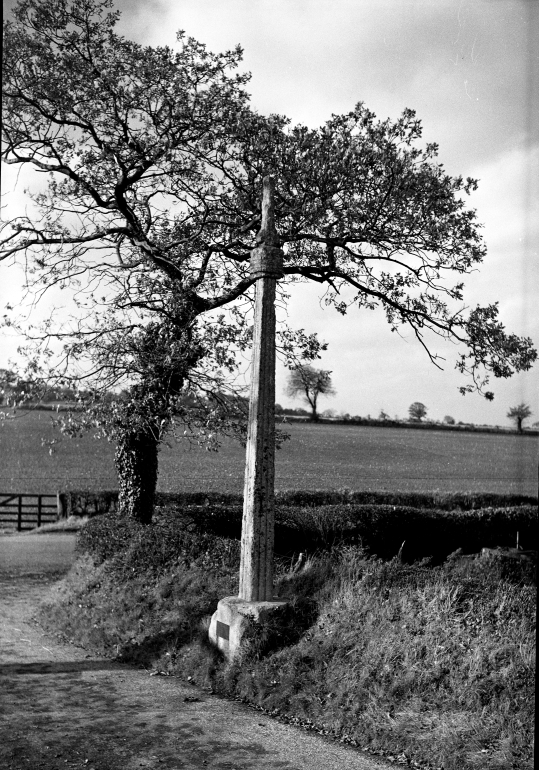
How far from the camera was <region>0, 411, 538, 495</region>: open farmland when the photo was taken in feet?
77.2

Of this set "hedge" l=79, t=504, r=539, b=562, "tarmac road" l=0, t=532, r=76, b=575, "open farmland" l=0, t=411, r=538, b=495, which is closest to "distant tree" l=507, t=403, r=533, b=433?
"hedge" l=79, t=504, r=539, b=562

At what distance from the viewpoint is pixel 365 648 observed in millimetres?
7215

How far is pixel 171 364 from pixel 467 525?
12.2 meters

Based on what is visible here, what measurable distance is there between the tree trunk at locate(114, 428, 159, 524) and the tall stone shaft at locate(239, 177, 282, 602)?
17.8 ft

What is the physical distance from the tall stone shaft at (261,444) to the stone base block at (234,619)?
0.45 feet

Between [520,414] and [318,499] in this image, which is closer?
[520,414]

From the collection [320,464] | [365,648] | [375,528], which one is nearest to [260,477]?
[365,648]

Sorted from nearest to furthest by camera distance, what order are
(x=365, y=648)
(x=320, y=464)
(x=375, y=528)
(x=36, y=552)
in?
(x=365, y=648) → (x=375, y=528) → (x=36, y=552) → (x=320, y=464)

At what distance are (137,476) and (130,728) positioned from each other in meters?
6.73

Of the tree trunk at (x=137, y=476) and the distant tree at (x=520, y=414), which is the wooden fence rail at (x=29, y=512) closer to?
the tree trunk at (x=137, y=476)

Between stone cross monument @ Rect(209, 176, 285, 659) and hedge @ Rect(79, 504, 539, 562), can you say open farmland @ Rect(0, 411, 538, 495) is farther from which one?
stone cross monument @ Rect(209, 176, 285, 659)

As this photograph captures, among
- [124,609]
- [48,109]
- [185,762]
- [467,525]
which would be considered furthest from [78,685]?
[467,525]

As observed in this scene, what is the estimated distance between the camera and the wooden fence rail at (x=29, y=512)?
23609 millimetres

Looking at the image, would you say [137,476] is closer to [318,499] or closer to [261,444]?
[261,444]
